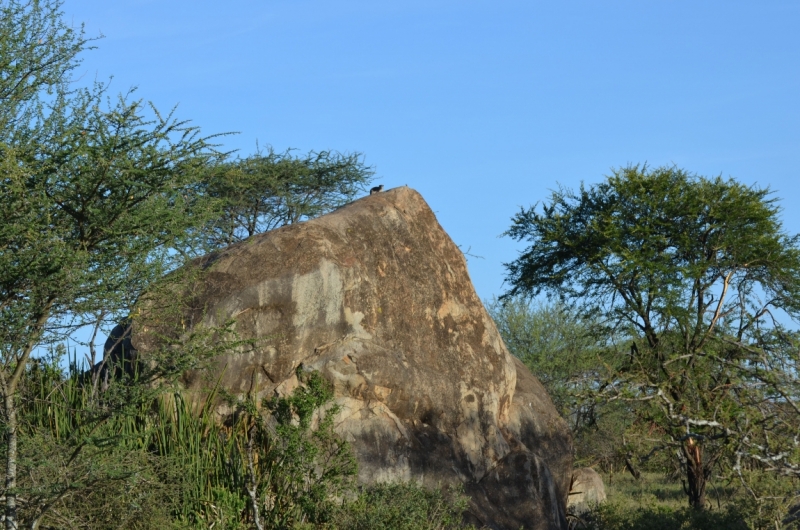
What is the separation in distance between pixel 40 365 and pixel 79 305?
2143 mm

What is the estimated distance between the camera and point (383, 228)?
47.4 ft

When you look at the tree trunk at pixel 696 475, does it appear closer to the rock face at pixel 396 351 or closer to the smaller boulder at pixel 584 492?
the smaller boulder at pixel 584 492

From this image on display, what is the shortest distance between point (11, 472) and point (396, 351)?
5682mm

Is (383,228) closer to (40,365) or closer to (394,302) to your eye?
(394,302)

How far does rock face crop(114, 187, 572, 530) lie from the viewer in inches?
501

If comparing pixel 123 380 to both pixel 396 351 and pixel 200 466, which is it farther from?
pixel 396 351

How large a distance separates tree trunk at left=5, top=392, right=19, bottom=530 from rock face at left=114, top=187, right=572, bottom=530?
2782 mm

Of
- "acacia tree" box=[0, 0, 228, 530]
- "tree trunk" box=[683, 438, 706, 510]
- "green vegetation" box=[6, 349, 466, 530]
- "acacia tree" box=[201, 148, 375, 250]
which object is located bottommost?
"tree trunk" box=[683, 438, 706, 510]

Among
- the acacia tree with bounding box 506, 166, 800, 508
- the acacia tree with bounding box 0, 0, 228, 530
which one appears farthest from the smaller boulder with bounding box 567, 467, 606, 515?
the acacia tree with bounding box 0, 0, 228, 530

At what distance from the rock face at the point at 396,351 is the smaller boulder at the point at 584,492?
1.65m

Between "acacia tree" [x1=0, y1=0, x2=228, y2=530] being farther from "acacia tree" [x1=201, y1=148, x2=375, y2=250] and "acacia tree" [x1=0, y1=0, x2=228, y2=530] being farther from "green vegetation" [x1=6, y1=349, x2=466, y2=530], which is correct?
"acacia tree" [x1=201, y1=148, x2=375, y2=250]

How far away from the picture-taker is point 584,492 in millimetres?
17062

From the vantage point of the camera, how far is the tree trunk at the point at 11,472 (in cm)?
957

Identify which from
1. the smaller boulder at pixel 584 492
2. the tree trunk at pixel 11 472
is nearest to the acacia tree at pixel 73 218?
the tree trunk at pixel 11 472
